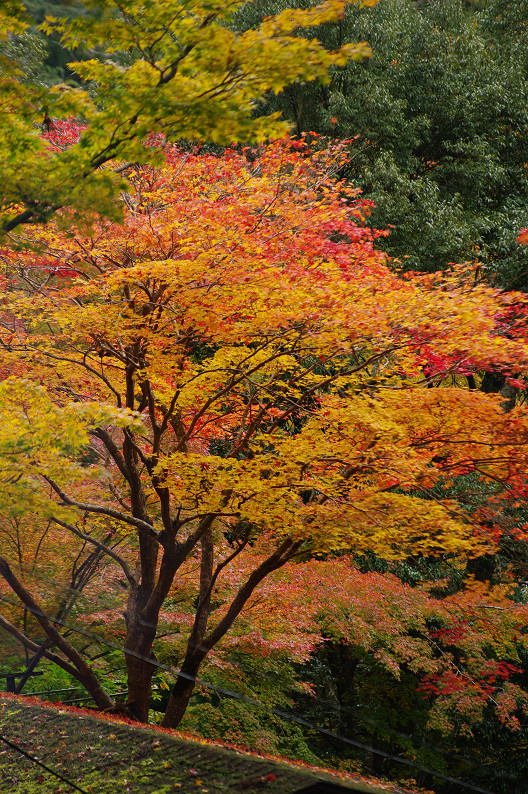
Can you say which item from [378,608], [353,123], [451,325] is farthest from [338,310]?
[353,123]

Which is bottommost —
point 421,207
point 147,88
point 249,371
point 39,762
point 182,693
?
point 39,762

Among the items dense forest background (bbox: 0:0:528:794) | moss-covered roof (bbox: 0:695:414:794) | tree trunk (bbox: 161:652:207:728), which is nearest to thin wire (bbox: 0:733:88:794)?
moss-covered roof (bbox: 0:695:414:794)

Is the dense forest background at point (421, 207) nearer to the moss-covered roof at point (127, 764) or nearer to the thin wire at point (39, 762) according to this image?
the moss-covered roof at point (127, 764)

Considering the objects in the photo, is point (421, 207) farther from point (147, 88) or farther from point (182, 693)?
point (182, 693)

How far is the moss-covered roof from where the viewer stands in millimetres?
2957

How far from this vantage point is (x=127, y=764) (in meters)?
3.55

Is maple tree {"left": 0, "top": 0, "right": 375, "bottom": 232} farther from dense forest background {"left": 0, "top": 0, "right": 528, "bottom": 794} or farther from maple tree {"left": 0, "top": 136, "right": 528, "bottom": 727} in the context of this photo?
dense forest background {"left": 0, "top": 0, "right": 528, "bottom": 794}

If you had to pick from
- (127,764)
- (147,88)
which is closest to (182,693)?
(127,764)

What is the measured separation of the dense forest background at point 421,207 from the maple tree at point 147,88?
6.35m

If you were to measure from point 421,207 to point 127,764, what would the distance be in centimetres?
1063

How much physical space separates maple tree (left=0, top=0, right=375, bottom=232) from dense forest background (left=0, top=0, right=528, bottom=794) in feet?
20.8

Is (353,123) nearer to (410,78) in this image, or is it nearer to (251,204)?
(410,78)

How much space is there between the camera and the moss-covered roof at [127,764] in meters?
2.96

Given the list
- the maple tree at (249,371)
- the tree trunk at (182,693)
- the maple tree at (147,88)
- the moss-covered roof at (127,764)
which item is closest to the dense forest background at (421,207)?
the tree trunk at (182,693)
